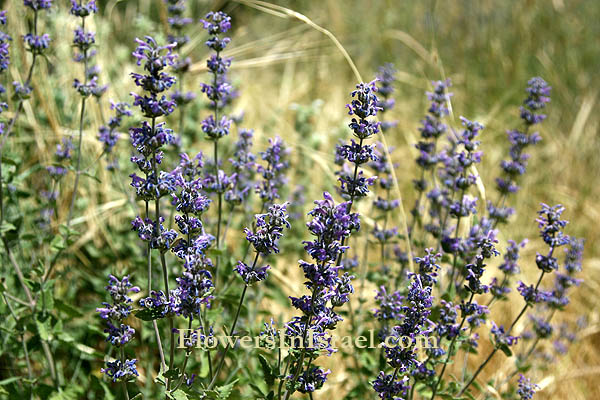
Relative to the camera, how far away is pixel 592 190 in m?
6.88

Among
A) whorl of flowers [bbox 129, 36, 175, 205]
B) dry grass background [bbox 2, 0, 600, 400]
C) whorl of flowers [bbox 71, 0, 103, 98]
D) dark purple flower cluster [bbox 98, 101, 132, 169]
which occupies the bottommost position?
whorl of flowers [bbox 129, 36, 175, 205]

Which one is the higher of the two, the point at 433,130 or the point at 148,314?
the point at 433,130

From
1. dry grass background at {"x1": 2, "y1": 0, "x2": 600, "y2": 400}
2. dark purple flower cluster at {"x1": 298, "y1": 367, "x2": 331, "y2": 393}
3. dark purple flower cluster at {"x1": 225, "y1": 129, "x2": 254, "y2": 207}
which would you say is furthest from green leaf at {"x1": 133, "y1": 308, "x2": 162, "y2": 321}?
dry grass background at {"x1": 2, "y1": 0, "x2": 600, "y2": 400}

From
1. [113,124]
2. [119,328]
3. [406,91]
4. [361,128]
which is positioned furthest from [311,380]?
[406,91]

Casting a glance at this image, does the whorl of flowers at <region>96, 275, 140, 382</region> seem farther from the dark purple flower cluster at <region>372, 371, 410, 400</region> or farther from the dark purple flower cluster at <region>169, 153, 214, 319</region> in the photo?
the dark purple flower cluster at <region>372, 371, 410, 400</region>

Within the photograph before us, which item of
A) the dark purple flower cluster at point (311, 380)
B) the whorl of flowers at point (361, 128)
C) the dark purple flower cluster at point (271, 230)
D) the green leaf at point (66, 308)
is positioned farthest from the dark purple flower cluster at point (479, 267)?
the green leaf at point (66, 308)

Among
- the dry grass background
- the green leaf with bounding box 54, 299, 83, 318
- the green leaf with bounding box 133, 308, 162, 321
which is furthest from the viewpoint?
the dry grass background

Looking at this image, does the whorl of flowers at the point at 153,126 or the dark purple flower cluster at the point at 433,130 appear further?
the dark purple flower cluster at the point at 433,130

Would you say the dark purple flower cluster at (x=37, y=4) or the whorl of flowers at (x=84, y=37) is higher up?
the dark purple flower cluster at (x=37, y=4)

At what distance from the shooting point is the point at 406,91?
9.23m

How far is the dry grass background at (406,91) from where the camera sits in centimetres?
499

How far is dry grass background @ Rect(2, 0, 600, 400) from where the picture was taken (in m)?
4.99

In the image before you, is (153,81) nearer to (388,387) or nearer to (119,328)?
(119,328)

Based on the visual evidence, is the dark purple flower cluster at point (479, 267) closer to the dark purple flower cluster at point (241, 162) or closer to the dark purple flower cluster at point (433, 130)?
the dark purple flower cluster at point (433, 130)
